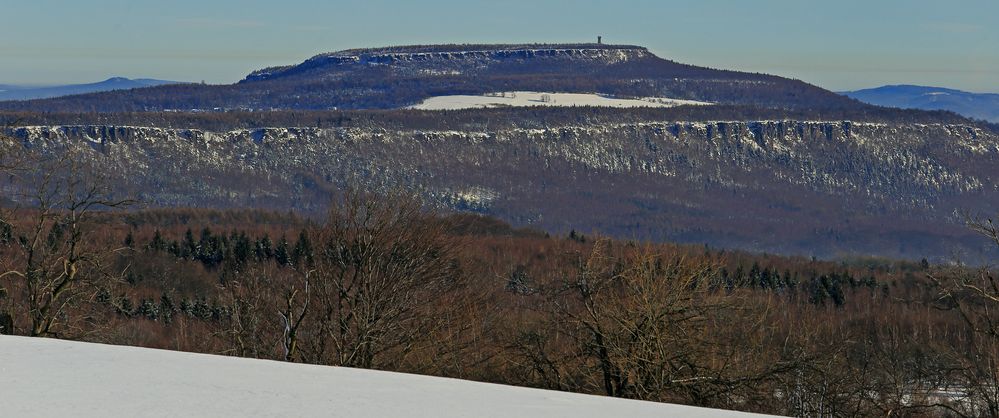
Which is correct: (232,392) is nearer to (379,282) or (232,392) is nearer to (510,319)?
(379,282)

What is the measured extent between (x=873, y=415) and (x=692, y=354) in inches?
210

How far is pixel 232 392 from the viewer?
17.2 metres

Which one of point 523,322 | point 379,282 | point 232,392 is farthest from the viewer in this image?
point 523,322

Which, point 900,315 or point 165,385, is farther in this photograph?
point 900,315

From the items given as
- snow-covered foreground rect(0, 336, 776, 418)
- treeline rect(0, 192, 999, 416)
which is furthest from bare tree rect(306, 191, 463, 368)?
snow-covered foreground rect(0, 336, 776, 418)

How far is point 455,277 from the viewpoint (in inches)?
1625

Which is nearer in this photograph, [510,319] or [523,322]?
[523,322]

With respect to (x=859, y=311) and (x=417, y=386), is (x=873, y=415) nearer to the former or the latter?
(x=417, y=386)

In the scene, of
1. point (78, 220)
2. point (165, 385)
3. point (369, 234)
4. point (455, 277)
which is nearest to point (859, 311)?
point (455, 277)

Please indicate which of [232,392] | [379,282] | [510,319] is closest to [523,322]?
[379,282]

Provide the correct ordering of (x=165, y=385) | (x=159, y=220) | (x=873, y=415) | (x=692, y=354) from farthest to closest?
1. (x=159, y=220)
2. (x=873, y=415)
3. (x=692, y=354)
4. (x=165, y=385)

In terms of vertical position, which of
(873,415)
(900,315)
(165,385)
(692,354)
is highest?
(165,385)

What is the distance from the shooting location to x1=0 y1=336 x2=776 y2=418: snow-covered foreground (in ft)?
53.2

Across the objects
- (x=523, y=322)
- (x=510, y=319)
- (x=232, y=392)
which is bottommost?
(x=510, y=319)
